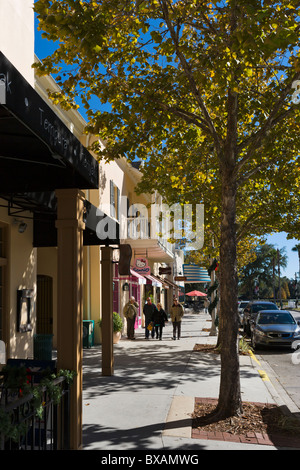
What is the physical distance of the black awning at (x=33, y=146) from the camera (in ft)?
10.5

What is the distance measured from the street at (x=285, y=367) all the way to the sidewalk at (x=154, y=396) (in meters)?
0.39

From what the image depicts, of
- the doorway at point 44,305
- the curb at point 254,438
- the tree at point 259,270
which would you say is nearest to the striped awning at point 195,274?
the doorway at point 44,305

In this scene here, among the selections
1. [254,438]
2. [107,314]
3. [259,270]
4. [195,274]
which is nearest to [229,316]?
[254,438]

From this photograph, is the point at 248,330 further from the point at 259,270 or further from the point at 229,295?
the point at 259,270

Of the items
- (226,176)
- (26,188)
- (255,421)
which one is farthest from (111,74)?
(255,421)

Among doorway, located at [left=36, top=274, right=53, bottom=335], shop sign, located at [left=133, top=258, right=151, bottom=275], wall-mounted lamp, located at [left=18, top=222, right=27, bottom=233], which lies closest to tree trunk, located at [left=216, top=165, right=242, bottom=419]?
wall-mounted lamp, located at [left=18, top=222, right=27, bottom=233]

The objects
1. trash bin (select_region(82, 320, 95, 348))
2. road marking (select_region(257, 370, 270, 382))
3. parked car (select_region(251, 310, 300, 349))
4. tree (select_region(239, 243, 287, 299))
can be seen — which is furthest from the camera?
tree (select_region(239, 243, 287, 299))

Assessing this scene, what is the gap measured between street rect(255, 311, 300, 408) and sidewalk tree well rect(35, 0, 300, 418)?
11.1 feet

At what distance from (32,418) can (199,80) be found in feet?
19.2

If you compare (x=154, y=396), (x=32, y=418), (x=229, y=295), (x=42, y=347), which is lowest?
(x=154, y=396)

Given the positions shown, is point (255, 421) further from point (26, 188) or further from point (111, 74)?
point (111, 74)

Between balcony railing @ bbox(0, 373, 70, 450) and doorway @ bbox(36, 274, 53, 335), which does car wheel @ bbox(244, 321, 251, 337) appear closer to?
doorway @ bbox(36, 274, 53, 335)

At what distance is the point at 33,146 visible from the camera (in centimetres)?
448

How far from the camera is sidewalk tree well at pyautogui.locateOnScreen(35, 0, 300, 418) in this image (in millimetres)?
6648
